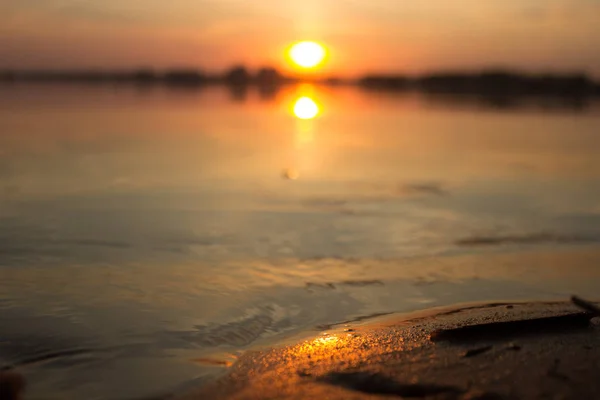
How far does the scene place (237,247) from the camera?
989 cm

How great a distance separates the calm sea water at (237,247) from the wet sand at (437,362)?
0.50 m

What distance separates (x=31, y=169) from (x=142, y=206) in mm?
5188

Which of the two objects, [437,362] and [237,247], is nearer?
[437,362]

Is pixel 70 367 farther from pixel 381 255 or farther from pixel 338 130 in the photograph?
pixel 338 130

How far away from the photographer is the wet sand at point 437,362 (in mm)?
4883

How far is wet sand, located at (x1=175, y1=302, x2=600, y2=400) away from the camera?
16.0 feet

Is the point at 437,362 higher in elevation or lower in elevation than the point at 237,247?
lower

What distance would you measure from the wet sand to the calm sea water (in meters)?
0.50

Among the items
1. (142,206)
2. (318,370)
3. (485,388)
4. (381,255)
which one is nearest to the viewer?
(485,388)

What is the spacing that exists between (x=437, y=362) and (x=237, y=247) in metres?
4.97

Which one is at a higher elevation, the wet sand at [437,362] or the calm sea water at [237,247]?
the calm sea water at [237,247]

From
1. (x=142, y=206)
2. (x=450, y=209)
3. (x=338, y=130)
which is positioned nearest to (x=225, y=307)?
(x=142, y=206)

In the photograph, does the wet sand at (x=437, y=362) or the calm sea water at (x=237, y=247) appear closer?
the wet sand at (x=437, y=362)

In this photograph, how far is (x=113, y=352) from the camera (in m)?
5.99
